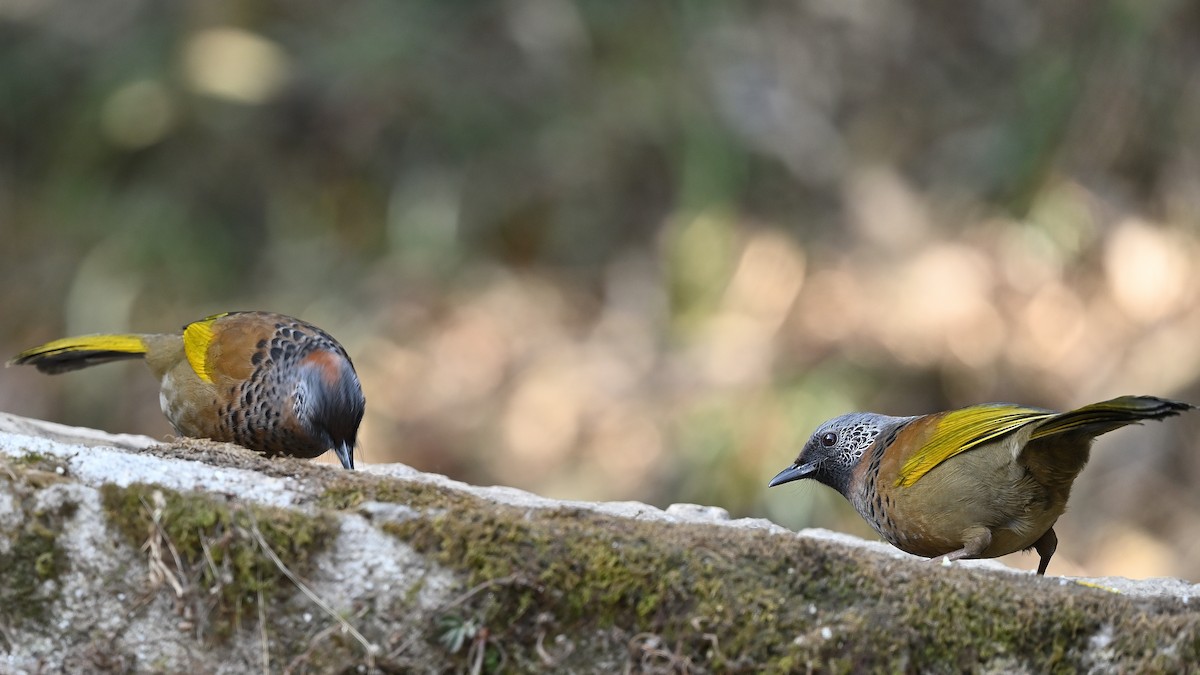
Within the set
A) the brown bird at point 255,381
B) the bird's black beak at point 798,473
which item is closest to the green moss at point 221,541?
the brown bird at point 255,381

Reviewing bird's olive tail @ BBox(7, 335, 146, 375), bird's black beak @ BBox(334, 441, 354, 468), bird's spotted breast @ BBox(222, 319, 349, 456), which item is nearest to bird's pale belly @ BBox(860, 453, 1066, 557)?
bird's black beak @ BBox(334, 441, 354, 468)

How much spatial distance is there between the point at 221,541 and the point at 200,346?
2595 mm

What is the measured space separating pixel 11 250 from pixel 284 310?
2433 millimetres

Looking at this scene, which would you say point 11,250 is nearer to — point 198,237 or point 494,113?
point 198,237

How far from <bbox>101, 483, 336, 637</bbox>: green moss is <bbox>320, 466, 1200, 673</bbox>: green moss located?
23 centimetres

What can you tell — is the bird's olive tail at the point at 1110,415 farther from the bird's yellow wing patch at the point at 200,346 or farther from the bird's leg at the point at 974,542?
the bird's yellow wing patch at the point at 200,346

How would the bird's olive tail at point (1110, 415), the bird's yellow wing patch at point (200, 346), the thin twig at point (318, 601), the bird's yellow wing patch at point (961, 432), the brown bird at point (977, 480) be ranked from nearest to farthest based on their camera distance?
the thin twig at point (318, 601), the bird's olive tail at point (1110, 415), the brown bird at point (977, 480), the bird's yellow wing patch at point (961, 432), the bird's yellow wing patch at point (200, 346)

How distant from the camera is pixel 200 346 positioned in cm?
534

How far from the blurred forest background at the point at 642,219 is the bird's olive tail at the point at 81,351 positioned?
10.6 feet

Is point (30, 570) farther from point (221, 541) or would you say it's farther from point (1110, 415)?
point (1110, 415)

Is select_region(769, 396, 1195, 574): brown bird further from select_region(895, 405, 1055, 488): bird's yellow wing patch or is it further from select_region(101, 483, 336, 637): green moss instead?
select_region(101, 483, 336, 637): green moss

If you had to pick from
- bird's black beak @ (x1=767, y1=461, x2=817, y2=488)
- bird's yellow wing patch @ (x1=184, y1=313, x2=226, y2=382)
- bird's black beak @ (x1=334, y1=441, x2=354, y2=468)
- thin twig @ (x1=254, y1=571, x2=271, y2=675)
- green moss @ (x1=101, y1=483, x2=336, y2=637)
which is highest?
bird's yellow wing patch @ (x1=184, y1=313, x2=226, y2=382)

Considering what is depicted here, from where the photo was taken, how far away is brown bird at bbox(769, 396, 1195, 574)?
4.30 metres

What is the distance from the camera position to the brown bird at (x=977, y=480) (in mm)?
4301
